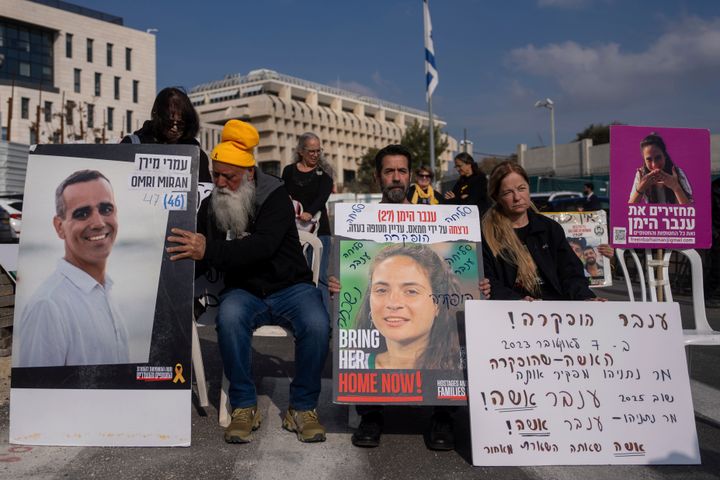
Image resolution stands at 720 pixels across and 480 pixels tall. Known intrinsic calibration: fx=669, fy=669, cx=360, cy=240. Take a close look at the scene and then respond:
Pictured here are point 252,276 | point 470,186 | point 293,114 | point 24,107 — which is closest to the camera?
point 252,276

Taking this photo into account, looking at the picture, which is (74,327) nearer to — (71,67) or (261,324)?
(261,324)

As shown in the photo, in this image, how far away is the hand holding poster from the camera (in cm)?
368

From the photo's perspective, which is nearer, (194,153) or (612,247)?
(194,153)

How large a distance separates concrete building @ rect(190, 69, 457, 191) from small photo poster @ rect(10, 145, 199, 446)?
8736 centimetres

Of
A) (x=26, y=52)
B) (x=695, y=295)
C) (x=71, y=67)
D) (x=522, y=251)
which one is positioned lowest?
(x=695, y=295)

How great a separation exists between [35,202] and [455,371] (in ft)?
8.23

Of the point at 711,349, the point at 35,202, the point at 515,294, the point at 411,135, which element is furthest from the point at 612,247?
the point at 411,135

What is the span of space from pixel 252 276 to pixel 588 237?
4.88 metres

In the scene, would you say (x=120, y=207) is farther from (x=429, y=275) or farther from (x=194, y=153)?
(x=429, y=275)

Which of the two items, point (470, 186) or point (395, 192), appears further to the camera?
point (470, 186)

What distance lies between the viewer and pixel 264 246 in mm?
3953

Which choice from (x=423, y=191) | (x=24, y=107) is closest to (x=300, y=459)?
(x=423, y=191)

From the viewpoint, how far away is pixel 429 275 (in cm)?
390

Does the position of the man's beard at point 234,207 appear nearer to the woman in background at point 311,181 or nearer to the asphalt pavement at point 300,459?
the asphalt pavement at point 300,459
